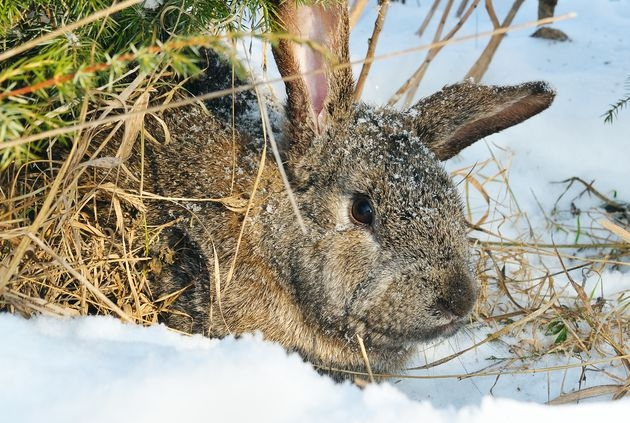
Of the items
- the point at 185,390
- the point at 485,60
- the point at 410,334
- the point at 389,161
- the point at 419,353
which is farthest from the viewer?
the point at 485,60

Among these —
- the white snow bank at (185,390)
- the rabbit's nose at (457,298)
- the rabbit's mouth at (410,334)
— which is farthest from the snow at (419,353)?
the rabbit's nose at (457,298)

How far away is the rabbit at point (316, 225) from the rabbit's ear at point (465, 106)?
63 millimetres

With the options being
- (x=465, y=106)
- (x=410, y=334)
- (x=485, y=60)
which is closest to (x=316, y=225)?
(x=410, y=334)

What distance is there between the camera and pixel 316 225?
121 inches

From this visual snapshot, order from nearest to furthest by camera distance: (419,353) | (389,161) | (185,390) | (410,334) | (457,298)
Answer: (185,390), (457,298), (410,334), (389,161), (419,353)

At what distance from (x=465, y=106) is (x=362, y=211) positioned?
0.76 meters

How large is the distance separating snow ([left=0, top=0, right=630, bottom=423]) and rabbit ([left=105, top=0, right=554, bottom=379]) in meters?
0.36

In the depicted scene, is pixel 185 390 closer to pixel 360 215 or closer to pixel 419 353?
pixel 360 215

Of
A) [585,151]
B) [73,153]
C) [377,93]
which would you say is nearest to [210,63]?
[73,153]

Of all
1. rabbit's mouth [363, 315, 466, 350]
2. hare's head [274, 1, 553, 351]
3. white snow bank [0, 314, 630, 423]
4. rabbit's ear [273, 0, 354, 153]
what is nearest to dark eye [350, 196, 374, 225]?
hare's head [274, 1, 553, 351]

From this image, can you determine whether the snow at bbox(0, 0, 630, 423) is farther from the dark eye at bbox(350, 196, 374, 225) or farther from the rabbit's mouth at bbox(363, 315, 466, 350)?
the dark eye at bbox(350, 196, 374, 225)

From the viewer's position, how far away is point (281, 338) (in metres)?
3.21

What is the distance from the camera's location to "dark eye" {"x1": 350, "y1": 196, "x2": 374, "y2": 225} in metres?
3.04

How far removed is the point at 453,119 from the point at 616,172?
Answer: 77.4 inches
